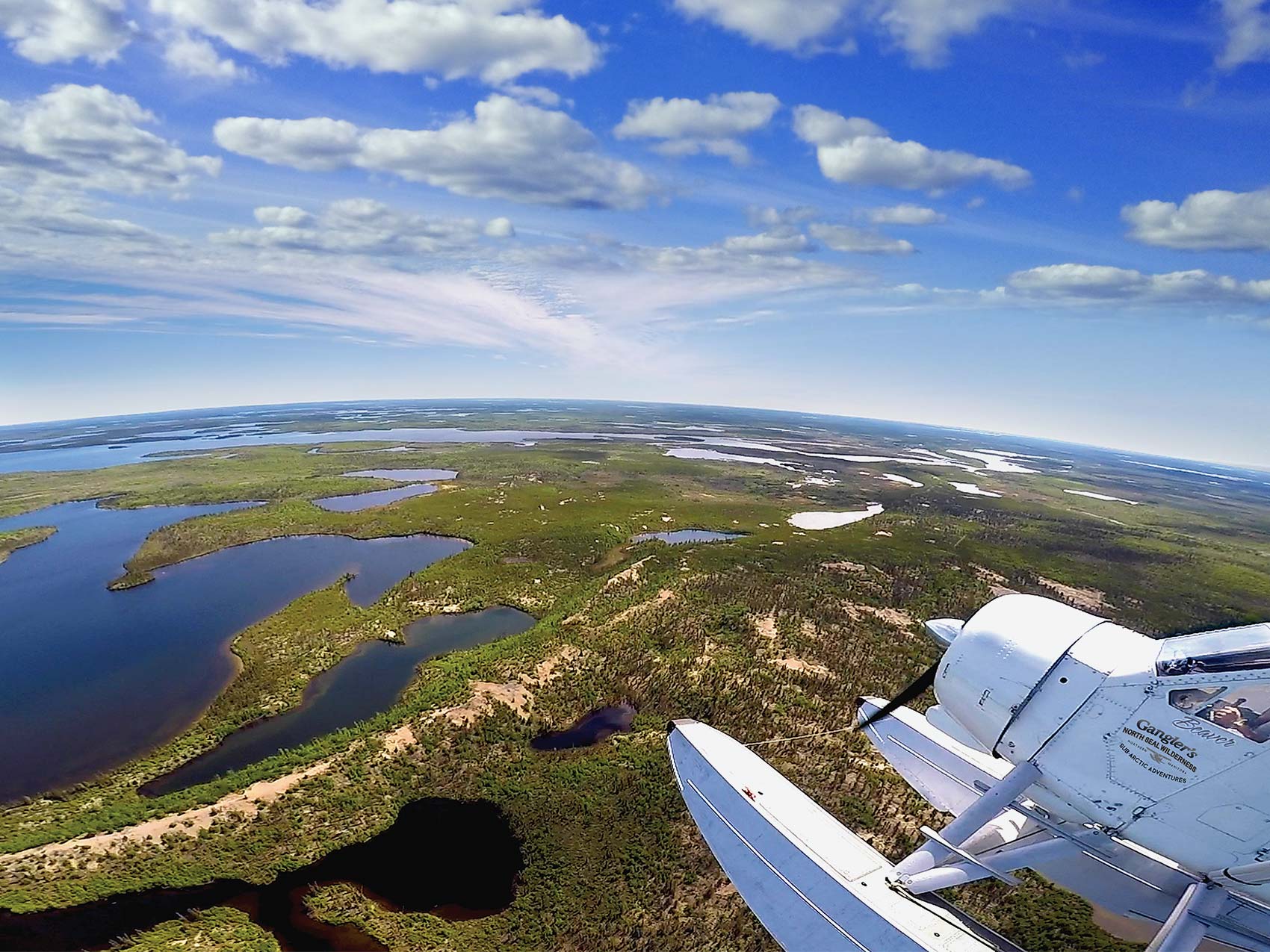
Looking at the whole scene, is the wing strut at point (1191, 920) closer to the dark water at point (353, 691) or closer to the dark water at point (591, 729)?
the dark water at point (591, 729)

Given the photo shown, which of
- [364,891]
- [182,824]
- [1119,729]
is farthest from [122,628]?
[1119,729]

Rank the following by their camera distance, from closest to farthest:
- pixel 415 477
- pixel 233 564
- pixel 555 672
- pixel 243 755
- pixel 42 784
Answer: pixel 42 784 → pixel 243 755 → pixel 555 672 → pixel 233 564 → pixel 415 477

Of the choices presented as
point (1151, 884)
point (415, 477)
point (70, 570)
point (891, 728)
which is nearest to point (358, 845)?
point (891, 728)

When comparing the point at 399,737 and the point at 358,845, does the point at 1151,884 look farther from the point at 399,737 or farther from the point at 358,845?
the point at 399,737

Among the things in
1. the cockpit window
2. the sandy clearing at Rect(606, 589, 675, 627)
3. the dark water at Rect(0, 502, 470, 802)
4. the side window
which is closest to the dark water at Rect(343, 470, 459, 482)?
the dark water at Rect(0, 502, 470, 802)

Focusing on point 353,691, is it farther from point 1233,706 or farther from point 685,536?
point 685,536

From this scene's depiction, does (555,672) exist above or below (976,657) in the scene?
below
